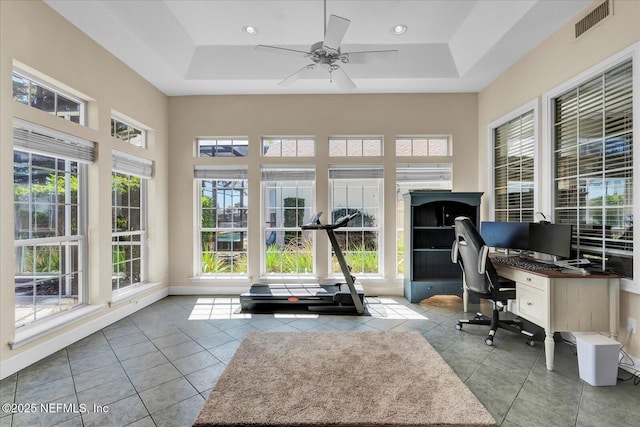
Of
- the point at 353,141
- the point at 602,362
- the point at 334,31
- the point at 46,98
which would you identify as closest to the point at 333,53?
the point at 334,31

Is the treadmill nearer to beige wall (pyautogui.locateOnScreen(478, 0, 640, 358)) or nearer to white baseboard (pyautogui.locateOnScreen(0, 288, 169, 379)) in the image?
white baseboard (pyautogui.locateOnScreen(0, 288, 169, 379))

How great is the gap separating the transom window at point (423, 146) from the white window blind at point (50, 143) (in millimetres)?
4212

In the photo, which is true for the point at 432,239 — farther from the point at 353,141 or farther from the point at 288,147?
the point at 288,147

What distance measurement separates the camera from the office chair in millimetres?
2980

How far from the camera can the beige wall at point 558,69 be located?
246 cm

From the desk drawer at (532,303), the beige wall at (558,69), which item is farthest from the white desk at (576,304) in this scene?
the beige wall at (558,69)

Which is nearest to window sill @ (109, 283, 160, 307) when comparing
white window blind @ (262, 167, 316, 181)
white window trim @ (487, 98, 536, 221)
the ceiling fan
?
white window blind @ (262, 167, 316, 181)

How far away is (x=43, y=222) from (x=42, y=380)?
1.48 metres

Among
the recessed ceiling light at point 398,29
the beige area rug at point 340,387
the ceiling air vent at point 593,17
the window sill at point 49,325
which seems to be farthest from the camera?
the recessed ceiling light at point 398,29

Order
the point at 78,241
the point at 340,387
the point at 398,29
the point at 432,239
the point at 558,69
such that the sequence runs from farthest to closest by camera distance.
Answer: the point at 432,239, the point at 398,29, the point at 78,241, the point at 558,69, the point at 340,387

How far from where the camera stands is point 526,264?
293 centimetres

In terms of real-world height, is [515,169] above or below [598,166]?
above

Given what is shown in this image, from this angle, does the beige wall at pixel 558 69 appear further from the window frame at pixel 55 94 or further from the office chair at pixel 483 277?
the window frame at pixel 55 94

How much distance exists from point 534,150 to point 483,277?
68.7 inches
